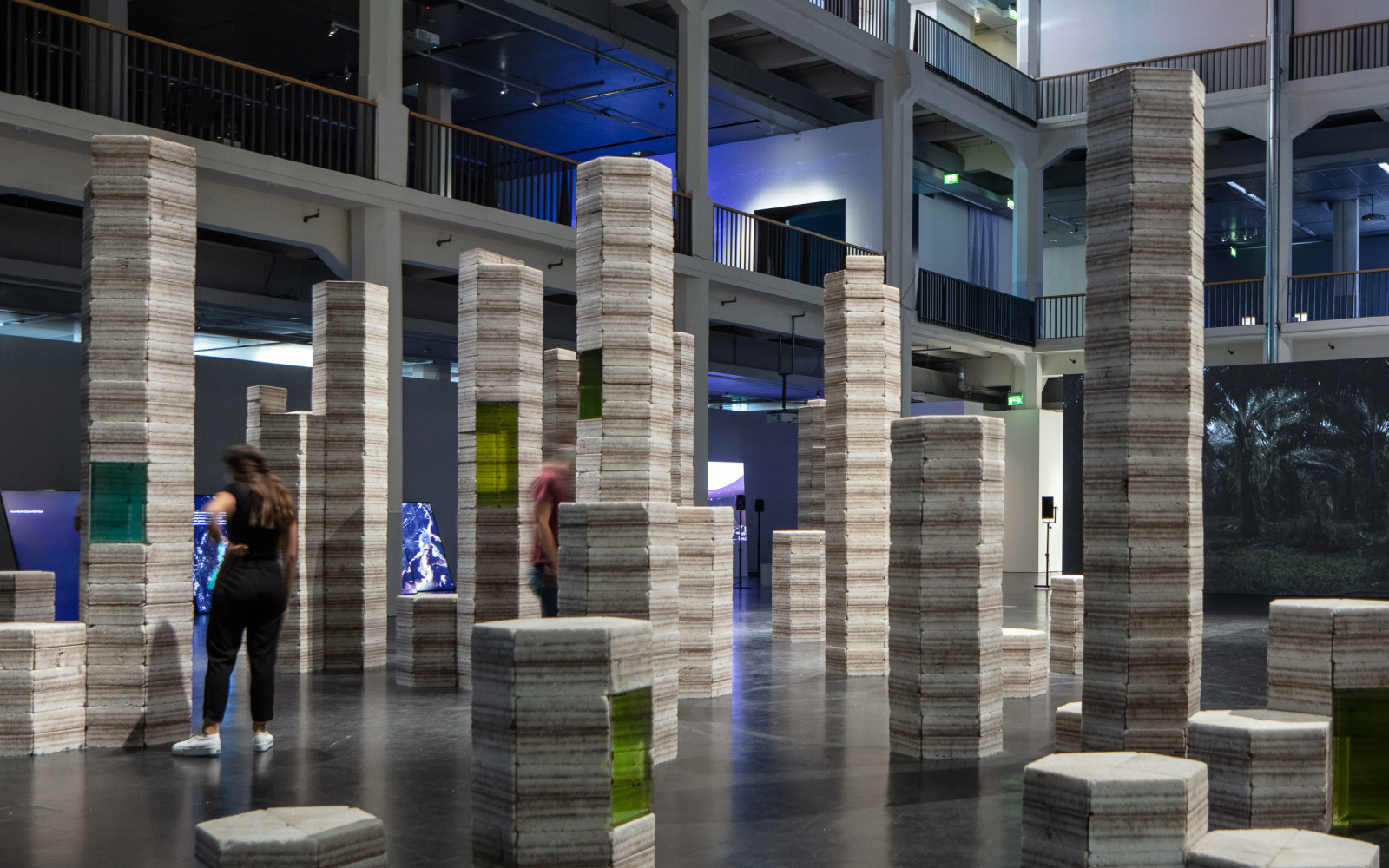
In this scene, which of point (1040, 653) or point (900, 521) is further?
point (1040, 653)

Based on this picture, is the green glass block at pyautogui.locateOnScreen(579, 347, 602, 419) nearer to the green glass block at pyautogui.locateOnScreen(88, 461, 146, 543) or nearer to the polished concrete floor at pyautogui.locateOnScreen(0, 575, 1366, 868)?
the polished concrete floor at pyautogui.locateOnScreen(0, 575, 1366, 868)

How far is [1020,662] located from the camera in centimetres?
765

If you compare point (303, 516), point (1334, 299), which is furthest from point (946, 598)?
point (1334, 299)

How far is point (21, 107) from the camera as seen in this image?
961 cm

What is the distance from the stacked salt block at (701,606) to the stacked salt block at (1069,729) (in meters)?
2.52

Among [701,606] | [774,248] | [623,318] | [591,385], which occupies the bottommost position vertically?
[701,606]

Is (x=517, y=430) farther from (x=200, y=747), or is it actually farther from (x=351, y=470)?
(x=200, y=747)

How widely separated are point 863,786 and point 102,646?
3.72 m

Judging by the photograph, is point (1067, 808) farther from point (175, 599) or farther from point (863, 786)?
point (175, 599)

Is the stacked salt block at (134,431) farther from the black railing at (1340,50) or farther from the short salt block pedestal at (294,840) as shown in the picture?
the black railing at (1340,50)

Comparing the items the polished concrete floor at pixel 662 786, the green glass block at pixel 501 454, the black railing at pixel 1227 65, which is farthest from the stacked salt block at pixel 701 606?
the black railing at pixel 1227 65

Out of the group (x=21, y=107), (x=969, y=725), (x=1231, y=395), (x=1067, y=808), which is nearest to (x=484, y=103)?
(x=21, y=107)

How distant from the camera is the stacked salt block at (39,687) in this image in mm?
5672

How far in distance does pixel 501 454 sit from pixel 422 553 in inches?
299
